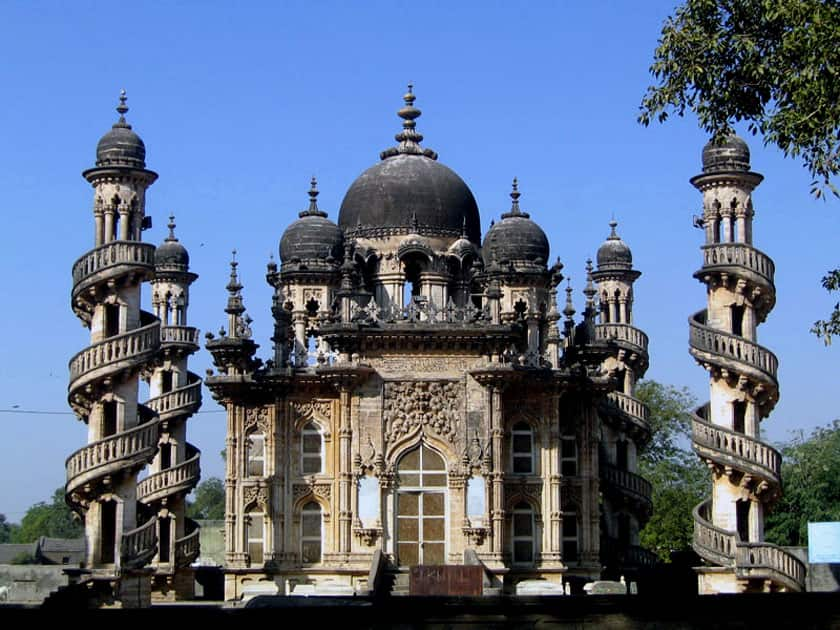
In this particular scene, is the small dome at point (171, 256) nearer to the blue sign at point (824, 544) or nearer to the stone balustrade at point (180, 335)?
the stone balustrade at point (180, 335)

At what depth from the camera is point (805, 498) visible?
2328 inches

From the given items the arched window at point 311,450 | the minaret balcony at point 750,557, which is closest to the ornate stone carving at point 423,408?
the arched window at point 311,450

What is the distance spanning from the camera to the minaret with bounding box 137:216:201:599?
46812 millimetres

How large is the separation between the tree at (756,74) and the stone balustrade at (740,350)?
16.6m

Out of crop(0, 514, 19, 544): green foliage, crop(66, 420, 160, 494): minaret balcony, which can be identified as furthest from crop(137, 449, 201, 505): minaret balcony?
crop(0, 514, 19, 544): green foliage

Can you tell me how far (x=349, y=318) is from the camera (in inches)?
1628

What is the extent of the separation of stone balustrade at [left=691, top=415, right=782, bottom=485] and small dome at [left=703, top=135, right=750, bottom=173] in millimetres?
6948

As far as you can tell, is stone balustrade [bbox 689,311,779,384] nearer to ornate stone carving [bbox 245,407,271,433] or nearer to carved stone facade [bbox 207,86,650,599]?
carved stone facade [bbox 207,86,650,599]

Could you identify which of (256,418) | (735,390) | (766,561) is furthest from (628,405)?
(256,418)

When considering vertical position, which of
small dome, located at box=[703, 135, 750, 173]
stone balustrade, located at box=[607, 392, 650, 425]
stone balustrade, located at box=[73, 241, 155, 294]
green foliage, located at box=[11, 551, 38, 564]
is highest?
small dome, located at box=[703, 135, 750, 173]

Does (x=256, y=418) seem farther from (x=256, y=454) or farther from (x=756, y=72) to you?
(x=756, y=72)

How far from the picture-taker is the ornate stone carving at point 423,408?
41.0 meters

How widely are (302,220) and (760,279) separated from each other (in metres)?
13.0

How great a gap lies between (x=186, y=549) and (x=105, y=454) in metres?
9.53
